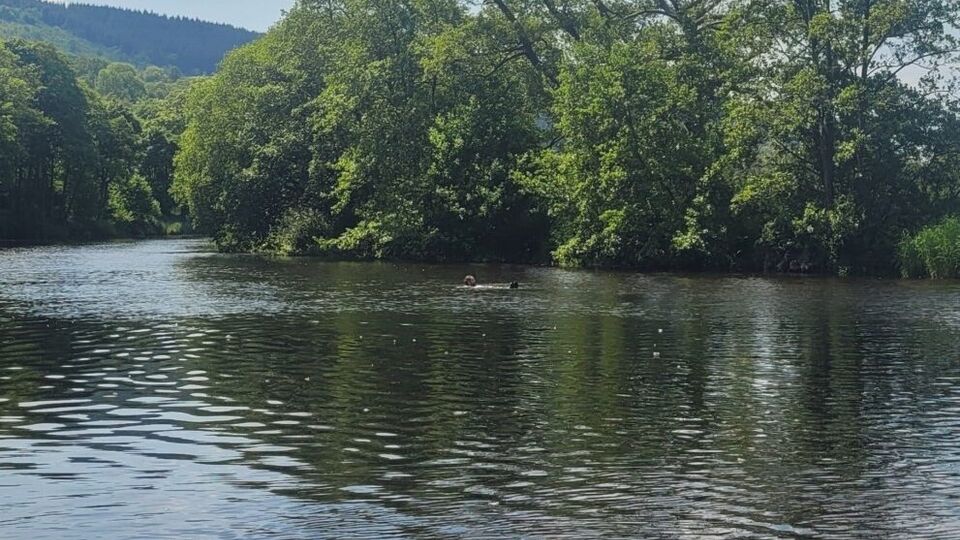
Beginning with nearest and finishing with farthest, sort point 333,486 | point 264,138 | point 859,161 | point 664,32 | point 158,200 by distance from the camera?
point 333,486, point 859,161, point 664,32, point 264,138, point 158,200

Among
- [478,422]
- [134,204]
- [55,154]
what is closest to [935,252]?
[478,422]

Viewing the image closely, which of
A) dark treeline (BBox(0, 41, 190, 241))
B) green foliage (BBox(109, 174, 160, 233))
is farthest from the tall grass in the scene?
green foliage (BBox(109, 174, 160, 233))

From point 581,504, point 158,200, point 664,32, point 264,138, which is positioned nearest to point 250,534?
point 581,504

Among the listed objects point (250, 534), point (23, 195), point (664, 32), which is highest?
point (664, 32)

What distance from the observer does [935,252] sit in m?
57.3

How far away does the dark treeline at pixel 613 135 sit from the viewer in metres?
60.8

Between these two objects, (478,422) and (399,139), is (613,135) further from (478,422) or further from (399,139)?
(478,422)

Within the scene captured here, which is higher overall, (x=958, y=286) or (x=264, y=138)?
(x=264, y=138)

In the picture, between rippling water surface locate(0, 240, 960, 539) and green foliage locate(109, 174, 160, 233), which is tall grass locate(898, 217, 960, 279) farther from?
green foliage locate(109, 174, 160, 233)

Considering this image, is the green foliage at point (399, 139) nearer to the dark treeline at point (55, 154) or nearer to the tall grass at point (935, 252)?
the tall grass at point (935, 252)

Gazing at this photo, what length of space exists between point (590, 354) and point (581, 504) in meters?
14.3

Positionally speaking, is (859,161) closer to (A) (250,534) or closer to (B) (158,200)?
(A) (250,534)

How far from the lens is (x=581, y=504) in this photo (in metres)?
13.4

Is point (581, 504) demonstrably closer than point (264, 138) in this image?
Yes
